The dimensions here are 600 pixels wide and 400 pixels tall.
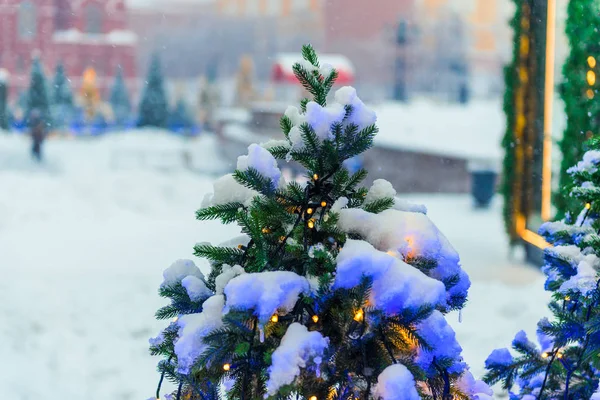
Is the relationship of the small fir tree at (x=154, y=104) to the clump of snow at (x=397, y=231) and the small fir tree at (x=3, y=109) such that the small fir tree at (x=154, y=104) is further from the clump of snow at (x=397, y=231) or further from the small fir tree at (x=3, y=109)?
the clump of snow at (x=397, y=231)

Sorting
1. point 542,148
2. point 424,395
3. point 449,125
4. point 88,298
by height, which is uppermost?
point 424,395

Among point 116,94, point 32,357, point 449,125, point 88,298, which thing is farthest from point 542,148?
point 116,94

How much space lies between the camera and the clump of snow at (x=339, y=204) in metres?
2.35

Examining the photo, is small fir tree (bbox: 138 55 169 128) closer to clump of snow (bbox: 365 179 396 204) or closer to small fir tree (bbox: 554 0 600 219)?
small fir tree (bbox: 554 0 600 219)

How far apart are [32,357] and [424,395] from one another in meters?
5.04

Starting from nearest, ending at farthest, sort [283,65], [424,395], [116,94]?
[424,395]
[116,94]
[283,65]

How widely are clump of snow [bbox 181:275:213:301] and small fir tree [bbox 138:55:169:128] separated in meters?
39.7

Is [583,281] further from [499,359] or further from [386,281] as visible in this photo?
[386,281]

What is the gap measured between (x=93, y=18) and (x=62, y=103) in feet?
45.3

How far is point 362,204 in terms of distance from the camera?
2.45 meters

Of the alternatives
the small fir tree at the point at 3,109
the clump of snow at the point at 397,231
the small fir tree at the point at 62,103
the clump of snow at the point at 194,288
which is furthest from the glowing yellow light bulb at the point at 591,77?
the small fir tree at the point at 62,103

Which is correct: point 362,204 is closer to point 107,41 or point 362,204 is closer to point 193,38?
point 107,41

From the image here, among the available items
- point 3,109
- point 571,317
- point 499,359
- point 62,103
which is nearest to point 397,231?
point 571,317

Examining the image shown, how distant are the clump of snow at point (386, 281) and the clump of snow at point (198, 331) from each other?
0.34m
